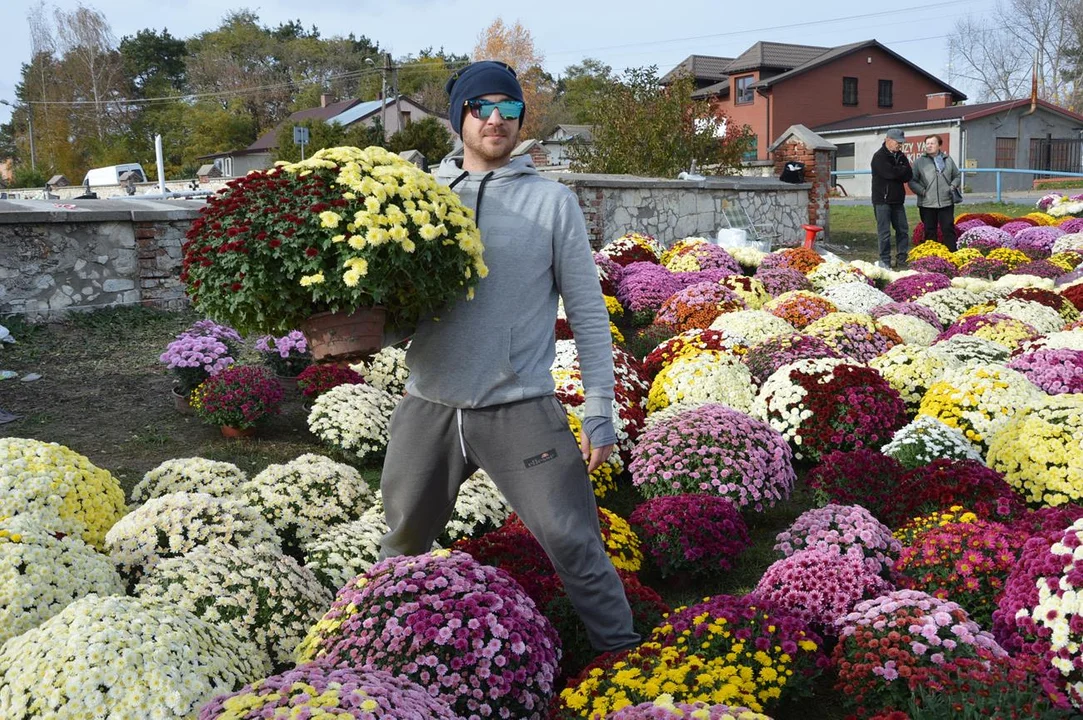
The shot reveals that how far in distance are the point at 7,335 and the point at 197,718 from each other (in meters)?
6.85

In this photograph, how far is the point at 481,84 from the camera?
2975 mm

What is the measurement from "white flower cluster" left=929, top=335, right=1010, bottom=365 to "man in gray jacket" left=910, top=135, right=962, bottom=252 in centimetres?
696

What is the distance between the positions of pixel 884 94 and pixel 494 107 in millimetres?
51111

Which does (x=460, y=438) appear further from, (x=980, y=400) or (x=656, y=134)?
(x=656, y=134)

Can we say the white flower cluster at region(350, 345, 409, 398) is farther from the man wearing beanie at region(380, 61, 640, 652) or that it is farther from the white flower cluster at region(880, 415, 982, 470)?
the man wearing beanie at region(380, 61, 640, 652)

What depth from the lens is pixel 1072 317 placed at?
358 inches

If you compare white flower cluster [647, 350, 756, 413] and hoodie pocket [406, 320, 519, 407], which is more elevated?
hoodie pocket [406, 320, 519, 407]

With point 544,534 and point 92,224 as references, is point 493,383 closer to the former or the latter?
point 544,534

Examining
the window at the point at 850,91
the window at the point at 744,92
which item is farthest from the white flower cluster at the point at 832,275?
the window at the point at 850,91

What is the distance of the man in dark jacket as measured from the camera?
1328 cm

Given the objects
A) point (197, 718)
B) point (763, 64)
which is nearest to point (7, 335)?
point (197, 718)

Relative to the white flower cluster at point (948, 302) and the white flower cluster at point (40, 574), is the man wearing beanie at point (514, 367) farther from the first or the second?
the white flower cluster at point (948, 302)

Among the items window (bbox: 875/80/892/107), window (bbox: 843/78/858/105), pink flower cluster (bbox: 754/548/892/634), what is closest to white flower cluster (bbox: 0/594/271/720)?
pink flower cluster (bbox: 754/548/892/634)

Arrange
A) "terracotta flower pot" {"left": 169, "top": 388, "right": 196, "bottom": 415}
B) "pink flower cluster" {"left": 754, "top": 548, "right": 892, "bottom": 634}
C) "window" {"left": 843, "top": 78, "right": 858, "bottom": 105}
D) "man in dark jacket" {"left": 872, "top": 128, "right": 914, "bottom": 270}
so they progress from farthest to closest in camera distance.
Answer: "window" {"left": 843, "top": 78, "right": 858, "bottom": 105} → "man in dark jacket" {"left": 872, "top": 128, "right": 914, "bottom": 270} → "terracotta flower pot" {"left": 169, "top": 388, "right": 196, "bottom": 415} → "pink flower cluster" {"left": 754, "top": 548, "right": 892, "bottom": 634}
